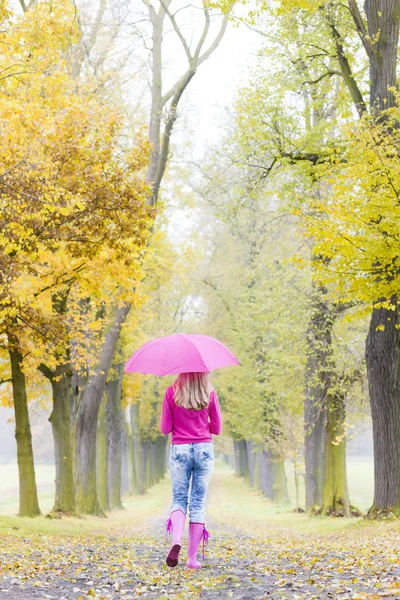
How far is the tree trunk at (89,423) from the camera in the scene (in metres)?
20.4

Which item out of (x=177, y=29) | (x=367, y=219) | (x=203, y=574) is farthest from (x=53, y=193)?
(x=177, y=29)

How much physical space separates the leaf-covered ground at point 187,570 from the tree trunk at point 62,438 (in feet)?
7.85

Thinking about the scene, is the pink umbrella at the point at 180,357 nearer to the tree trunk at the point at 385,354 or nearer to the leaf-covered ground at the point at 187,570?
the leaf-covered ground at the point at 187,570

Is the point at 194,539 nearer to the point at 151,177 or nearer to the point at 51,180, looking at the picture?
the point at 51,180

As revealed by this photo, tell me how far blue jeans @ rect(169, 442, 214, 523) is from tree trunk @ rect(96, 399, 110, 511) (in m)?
17.7

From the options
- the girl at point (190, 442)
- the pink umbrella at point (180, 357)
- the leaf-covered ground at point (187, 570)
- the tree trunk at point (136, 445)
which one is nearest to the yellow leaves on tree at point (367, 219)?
the leaf-covered ground at point (187, 570)

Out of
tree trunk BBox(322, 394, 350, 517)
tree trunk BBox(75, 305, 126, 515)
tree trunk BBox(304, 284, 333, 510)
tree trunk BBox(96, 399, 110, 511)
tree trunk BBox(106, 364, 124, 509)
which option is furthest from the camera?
tree trunk BBox(106, 364, 124, 509)

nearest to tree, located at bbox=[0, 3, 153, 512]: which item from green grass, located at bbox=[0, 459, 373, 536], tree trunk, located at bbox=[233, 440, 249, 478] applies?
green grass, located at bbox=[0, 459, 373, 536]

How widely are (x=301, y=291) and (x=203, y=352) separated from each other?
47.4 feet

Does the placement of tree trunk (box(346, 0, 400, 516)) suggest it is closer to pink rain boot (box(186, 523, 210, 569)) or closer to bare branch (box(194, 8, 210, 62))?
bare branch (box(194, 8, 210, 62))

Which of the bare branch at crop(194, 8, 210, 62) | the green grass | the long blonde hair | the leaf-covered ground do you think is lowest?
the green grass

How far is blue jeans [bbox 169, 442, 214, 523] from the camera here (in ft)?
24.3

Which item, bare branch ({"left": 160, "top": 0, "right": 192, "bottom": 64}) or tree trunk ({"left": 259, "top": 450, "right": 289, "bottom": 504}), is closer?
bare branch ({"left": 160, "top": 0, "right": 192, "bottom": 64})

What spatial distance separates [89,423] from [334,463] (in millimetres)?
7353
